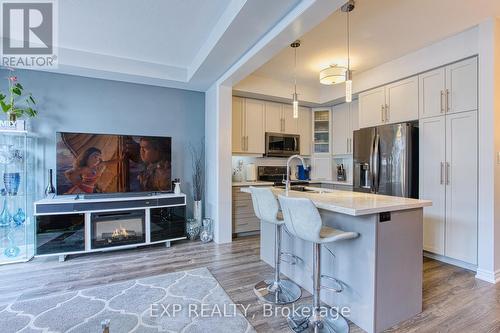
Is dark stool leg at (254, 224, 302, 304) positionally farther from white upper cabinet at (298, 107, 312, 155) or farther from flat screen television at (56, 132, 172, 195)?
white upper cabinet at (298, 107, 312, 155)

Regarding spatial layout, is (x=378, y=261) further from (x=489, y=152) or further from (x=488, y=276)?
→ (x=489, y=152)

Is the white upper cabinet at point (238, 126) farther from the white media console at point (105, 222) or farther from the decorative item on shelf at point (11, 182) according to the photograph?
the decorative item on shelf at point (11, 182)

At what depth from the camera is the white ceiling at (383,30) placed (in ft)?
7.95

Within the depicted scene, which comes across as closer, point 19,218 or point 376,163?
point 19,218

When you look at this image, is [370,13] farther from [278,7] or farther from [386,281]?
[386,281]

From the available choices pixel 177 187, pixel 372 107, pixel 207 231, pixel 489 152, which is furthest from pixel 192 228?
pixel 489 152

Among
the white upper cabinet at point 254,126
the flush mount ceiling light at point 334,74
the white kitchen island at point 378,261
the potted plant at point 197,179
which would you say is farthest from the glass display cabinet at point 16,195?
the flush mount ceiling light at point 334,74

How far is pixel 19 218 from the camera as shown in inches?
128

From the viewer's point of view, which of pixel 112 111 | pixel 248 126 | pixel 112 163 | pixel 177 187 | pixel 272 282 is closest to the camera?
pixel 272 282

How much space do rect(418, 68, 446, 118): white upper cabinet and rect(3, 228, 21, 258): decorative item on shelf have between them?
564 cm

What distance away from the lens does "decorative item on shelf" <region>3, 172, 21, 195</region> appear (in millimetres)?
3156

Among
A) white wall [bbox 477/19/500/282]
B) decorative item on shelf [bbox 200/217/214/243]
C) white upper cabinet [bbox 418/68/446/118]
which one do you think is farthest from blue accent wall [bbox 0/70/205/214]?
white wall [bbox 477/19/500/282]

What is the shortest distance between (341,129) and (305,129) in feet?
2.34

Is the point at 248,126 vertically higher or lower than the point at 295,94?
lower
